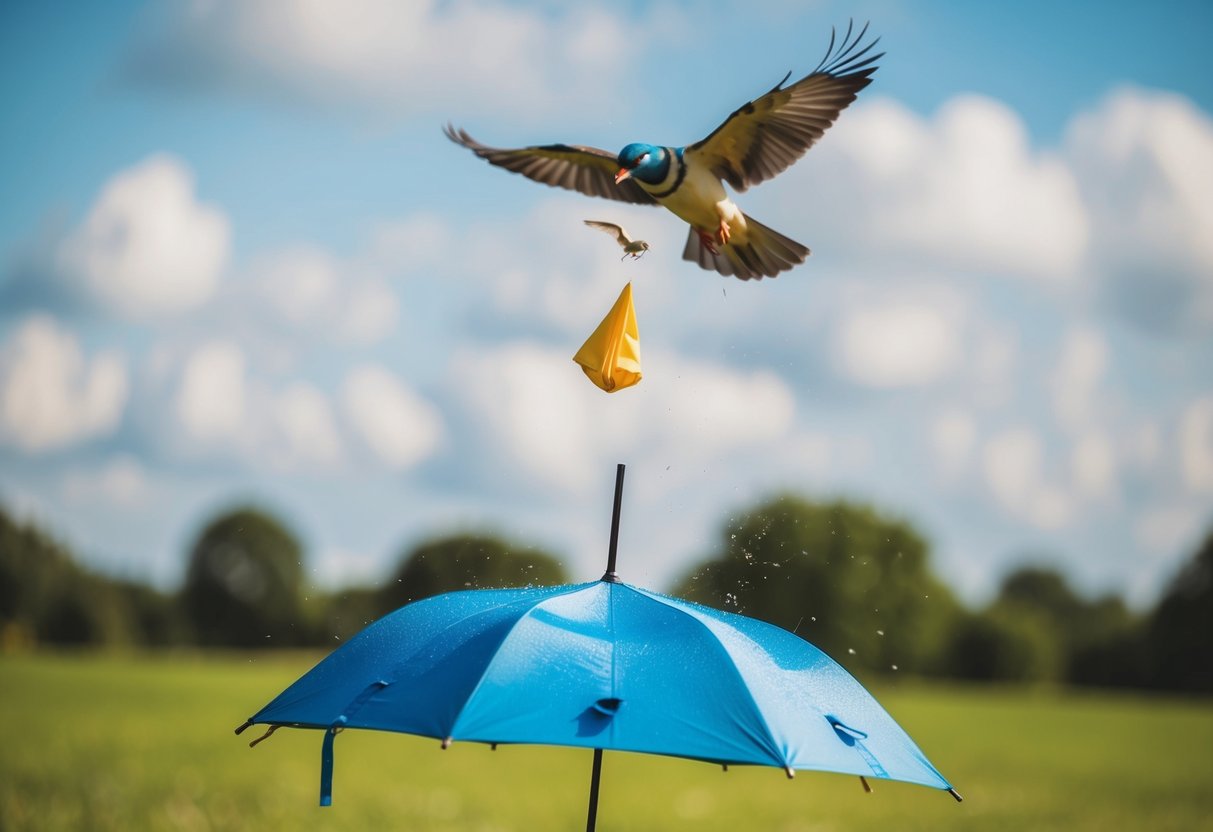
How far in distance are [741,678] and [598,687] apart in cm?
49

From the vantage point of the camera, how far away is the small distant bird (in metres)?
4.93

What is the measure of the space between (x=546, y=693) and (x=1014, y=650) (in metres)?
96.4

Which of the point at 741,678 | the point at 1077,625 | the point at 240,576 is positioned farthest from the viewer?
the point at 1077,625

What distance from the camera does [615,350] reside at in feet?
16.0

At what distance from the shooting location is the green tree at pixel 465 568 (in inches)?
250

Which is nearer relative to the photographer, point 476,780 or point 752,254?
point 752,254

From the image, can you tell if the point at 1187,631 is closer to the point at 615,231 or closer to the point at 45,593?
the point at 45,593

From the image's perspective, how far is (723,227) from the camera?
5.12m

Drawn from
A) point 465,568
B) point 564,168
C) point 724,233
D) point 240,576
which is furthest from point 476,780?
point 240,576

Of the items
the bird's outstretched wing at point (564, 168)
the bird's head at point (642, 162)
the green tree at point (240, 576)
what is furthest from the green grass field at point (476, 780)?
the green tree at point (240, 576)

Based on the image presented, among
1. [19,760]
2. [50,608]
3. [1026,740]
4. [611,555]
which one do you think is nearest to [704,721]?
[611,555]

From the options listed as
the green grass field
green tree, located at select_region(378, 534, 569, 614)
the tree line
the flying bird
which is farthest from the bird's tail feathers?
the tree line

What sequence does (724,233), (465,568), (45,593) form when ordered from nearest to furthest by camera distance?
(724,233)
(465,568)
(45,593)

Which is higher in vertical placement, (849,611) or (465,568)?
(849,611)
